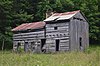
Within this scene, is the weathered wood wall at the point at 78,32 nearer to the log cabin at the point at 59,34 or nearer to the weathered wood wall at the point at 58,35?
the log cabin at the point at 59,34

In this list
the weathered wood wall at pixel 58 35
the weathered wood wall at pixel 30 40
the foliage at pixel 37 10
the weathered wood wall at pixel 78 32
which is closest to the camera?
the weathered wood wall at pixel 58 35

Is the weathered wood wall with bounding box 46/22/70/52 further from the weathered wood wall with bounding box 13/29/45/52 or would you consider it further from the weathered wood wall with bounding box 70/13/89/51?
the weathered wood wall with bounding box 13/29/45/52

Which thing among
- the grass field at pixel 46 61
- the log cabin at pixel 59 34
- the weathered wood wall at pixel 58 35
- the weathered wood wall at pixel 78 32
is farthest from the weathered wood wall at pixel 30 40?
the grass field at pixel 46 61

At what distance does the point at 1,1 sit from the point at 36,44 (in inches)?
485

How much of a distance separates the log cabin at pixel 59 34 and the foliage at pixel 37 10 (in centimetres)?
734

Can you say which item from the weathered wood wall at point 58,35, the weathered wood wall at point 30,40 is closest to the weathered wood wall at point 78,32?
the weathered wood wall at point 58,35

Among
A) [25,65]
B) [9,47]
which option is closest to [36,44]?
[9,47]

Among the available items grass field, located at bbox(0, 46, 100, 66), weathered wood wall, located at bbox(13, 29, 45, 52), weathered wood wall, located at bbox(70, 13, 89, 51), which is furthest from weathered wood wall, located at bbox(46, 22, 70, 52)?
grass field, located at bbox(0, 46, 100, 66)

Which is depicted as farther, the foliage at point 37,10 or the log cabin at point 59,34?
the foliage at point 37,10

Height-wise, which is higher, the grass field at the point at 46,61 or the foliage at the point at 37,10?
the foliage at the point at 37,10

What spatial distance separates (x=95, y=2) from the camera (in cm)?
4806

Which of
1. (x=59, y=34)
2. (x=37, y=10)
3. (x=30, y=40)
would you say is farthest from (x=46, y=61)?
(x=37, y=10)

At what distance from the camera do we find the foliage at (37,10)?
143 ft

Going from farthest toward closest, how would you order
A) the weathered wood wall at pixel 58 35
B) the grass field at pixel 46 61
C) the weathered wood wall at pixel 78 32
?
the weathered wood wall at pixel 78 32 < the weathered wood wall at pixel 58 35 < the grass field at pixel 46 61
